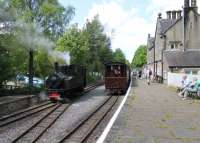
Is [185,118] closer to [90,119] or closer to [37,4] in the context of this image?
[90,119]

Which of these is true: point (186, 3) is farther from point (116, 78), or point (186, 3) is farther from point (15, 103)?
point (15, 103)

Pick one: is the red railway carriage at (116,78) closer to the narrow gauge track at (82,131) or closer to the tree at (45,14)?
the tree at (45,14)

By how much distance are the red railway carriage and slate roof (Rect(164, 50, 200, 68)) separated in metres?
16.0

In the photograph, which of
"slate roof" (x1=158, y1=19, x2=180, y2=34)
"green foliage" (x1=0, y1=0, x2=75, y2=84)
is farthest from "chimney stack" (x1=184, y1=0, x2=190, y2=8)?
"green foliage" (x1=0, y1=0, x2=75, y2=84)

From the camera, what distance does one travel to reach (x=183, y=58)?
53.0 metres

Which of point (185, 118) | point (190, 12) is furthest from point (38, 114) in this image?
point (190, 12)

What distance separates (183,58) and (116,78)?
19787mm

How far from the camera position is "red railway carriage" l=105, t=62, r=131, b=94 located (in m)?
34.9

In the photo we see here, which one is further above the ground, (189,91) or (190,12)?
(190,12)

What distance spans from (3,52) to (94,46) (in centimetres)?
3280

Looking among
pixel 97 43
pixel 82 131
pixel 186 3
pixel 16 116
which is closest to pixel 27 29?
pixel 16 116

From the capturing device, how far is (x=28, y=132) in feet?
50.9

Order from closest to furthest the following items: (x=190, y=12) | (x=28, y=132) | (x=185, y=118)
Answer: (x=28, y=132) → (x=185, y=118) → (x=190, y=12)

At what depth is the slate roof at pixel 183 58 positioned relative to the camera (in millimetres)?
51469
